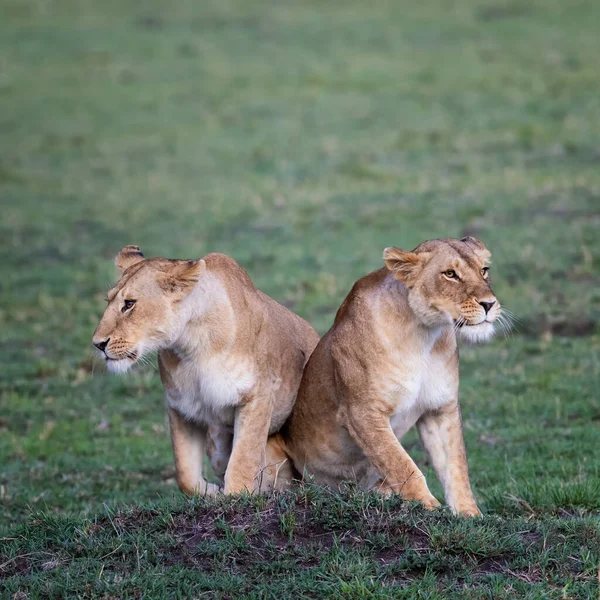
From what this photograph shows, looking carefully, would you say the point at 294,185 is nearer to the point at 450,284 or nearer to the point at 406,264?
the point at 406,264

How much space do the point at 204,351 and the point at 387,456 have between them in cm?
107

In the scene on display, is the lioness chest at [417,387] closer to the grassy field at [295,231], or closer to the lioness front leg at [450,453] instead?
the lioness front leg at [450,453]

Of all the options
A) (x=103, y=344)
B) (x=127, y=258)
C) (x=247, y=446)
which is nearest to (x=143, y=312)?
(x=103, y=344)

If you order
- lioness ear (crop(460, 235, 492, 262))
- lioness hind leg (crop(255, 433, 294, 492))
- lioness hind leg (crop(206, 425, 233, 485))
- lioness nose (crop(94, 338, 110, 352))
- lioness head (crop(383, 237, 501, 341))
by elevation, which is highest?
lioness ear (crop(460, 235, 492, 262))

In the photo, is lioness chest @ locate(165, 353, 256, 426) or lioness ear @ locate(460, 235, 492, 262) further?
lioness chest @ locate(165, 353, 256, 426)

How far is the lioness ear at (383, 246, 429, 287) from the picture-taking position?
582 centimetres

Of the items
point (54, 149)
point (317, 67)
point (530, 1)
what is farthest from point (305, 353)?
point (530, 1)

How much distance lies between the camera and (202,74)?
72.2 feet

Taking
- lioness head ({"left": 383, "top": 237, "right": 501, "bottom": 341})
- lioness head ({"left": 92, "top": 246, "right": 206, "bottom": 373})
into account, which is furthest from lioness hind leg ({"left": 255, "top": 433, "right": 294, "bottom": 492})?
lioness head ({"left": 383, "top": 237, "right": 501, "bottom": 341})

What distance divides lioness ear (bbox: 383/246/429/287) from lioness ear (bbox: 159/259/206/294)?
935 millimetres

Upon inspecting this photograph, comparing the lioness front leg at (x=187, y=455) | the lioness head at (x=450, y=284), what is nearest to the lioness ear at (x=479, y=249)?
the lioness head at (x=450, y=284)

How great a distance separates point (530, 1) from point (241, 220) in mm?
12342

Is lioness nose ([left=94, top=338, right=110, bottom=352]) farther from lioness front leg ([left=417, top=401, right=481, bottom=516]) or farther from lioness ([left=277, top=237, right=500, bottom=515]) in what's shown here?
lioness front leg ([left=417, top=401, right=481, bottom=516])

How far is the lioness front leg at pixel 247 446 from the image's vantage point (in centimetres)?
608
